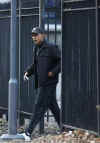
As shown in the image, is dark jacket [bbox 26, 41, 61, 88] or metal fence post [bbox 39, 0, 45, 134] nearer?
dark jacket [bbox 26, 41, 61, 88]

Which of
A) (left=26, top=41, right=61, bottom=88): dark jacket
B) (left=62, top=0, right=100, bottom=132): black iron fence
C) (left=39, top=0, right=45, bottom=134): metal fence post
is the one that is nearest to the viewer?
(left=62, top=0, right=100, bottom=132): black iron fence

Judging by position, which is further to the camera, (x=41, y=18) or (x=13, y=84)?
(x=41, y=18)

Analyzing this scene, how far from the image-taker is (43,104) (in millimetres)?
10938

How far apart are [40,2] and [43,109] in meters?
2.01

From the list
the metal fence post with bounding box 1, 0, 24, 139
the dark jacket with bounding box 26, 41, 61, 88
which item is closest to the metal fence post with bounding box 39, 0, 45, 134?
the metal fence post with bounding box 1, 0, 24, 139

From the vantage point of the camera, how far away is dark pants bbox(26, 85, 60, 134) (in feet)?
35.7

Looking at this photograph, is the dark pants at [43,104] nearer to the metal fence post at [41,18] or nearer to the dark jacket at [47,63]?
the dark jacket at [47,63]

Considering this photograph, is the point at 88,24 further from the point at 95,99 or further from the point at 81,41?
the point at 95,99

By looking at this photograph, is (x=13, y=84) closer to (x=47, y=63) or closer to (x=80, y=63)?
(x=47, y=63)

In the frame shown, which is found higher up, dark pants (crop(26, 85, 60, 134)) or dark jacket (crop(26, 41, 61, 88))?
dark jacket (crop(26, 41, 61, 88))

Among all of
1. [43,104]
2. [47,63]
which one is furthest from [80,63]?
[43,104]

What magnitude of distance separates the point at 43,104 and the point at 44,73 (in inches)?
20.6

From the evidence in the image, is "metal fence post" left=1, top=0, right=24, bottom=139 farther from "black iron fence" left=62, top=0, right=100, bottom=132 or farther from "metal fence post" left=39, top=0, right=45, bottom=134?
"black iron fence" left=62, top=0, right=100, bottom=132

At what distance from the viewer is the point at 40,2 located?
11.8 metres
